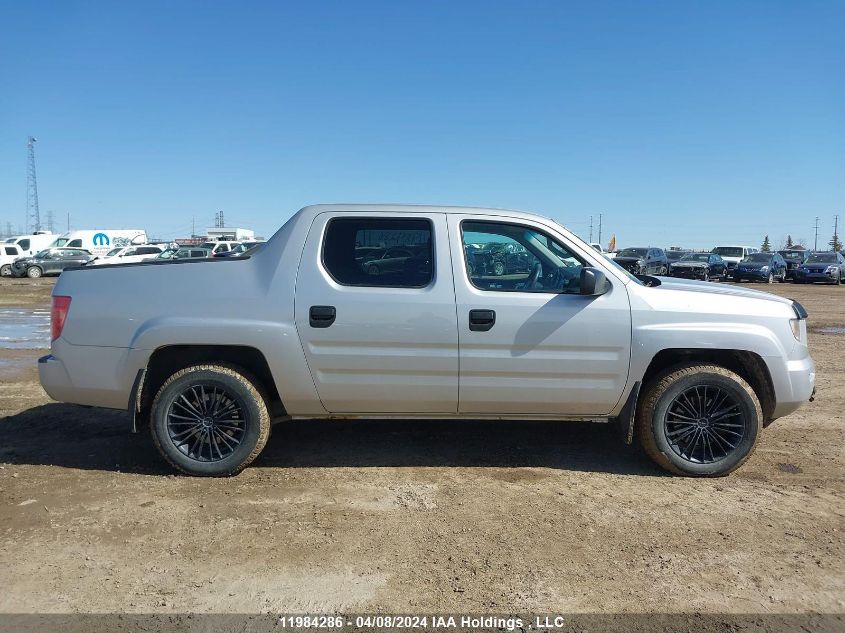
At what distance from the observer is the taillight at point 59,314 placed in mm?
4363

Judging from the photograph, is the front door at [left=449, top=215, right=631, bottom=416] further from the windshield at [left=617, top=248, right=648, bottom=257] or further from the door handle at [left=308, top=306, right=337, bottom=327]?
the windshield at [left=617, top=248, right=648, bottom=257]

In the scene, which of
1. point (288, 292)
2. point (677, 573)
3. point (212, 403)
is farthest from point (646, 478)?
point (212, 403)

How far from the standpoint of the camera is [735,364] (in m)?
4.56

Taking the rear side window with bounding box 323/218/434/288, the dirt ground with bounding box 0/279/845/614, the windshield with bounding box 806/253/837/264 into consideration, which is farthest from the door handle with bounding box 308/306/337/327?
the windshield with bounding box 806/253/837/264

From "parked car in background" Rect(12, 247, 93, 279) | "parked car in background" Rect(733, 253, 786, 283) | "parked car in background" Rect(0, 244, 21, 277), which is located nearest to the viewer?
A: "parked car in background" Rect(733, 253, 786, 283)

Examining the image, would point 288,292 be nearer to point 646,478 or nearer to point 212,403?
point 212,403

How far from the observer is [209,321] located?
421 cm

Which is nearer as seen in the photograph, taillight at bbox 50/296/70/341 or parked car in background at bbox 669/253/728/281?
taillight at bbox 50/296/70/341

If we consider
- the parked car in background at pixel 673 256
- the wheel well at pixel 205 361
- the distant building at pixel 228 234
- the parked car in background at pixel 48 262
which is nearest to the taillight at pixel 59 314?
the wheel well at pixel 205 361

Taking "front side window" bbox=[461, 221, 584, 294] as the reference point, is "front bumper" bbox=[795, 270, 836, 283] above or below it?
below

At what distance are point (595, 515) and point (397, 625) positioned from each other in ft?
5.18

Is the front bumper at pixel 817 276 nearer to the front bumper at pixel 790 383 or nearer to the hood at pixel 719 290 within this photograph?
the hood at pixel 719 290

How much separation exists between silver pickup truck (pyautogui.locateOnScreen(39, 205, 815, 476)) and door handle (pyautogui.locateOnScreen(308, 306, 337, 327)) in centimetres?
1

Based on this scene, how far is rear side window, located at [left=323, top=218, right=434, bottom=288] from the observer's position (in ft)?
14.2
